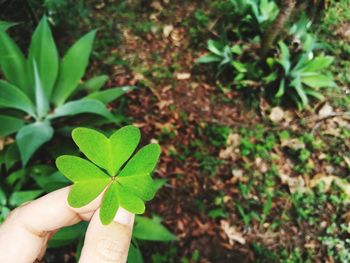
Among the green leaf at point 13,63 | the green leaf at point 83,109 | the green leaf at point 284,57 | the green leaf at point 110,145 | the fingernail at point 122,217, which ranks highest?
the green leaf at point 110,145

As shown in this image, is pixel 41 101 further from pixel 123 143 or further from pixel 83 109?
pixel 123 143

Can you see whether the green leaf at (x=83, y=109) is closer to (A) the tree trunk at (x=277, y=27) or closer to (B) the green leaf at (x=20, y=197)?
(B) the green leaf at (x=20, y=197)

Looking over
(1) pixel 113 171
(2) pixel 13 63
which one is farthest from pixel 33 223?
(2) pixel 13 63

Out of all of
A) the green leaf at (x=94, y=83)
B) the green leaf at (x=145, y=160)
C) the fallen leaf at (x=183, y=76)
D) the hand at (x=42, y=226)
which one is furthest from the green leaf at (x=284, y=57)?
the green leaf at (x=145, y=160)

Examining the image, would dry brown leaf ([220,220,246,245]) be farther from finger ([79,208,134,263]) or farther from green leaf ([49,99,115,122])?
finger ([79,208,134,263])

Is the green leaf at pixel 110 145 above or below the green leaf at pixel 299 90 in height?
above

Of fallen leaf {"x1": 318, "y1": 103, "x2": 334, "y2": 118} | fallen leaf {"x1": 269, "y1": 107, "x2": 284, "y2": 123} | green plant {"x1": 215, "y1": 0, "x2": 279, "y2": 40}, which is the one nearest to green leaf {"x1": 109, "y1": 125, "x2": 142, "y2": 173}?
fallen leaf {"x1": 269, "y1": 107, "x2": 284, "y2": 123}
